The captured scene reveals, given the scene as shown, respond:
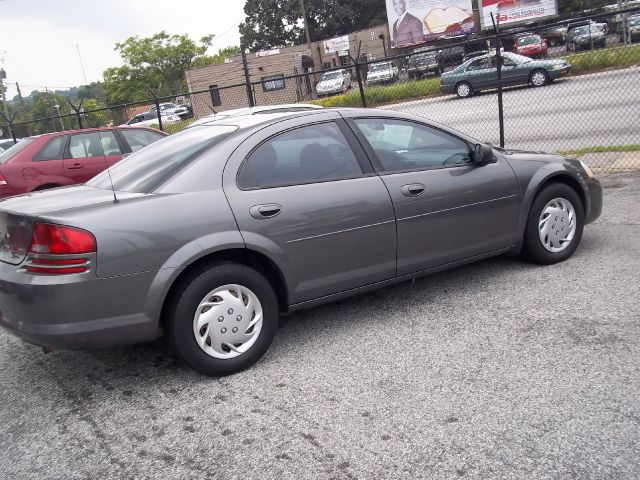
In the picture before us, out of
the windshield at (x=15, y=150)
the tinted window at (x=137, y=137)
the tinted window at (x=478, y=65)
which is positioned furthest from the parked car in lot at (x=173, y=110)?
the windshield at (x=15, y=150)

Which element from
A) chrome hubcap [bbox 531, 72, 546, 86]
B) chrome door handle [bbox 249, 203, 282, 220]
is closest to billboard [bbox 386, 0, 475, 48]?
chrome hubcap [bbox 531, 72, 546, 86]

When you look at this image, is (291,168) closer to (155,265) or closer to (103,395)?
(155,265)

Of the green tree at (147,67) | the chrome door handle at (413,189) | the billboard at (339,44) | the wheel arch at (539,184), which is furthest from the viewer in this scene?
the green tree at (147,67)

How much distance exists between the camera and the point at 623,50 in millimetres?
10133

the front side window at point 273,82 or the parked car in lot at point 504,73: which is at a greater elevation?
the front side window at point 273,82

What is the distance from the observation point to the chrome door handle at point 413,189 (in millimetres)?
4238

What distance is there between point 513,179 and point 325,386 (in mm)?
2410

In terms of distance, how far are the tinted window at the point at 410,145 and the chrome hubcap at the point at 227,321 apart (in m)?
1.42

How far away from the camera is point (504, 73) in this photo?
19984 mm

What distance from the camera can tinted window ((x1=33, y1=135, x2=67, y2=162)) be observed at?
9.27m

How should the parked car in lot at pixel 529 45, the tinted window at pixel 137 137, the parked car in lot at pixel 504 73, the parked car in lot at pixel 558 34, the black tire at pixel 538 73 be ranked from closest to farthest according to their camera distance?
1. the tinted window at pixel 137 137
2. the parked car in lot at pixel 558 34
3. the parked car in lot at pixel 504 73
4. the black tire at pixel 538 73
5. the parked car in lot at pixel 529 45

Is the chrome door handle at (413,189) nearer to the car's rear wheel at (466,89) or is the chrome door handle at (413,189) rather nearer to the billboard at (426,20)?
the car's rear wheel at (466,89)

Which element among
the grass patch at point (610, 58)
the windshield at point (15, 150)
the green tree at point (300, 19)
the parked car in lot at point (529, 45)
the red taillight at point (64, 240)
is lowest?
the red taillight at point (64, 240)

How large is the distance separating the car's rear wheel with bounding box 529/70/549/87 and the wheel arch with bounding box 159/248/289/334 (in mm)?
16261
